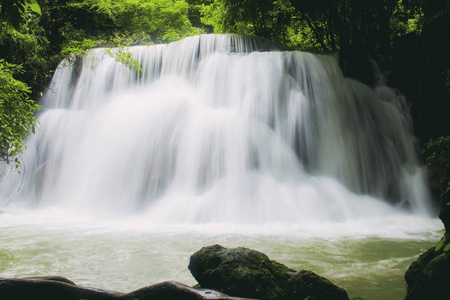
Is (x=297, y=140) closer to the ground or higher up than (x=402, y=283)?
higher up

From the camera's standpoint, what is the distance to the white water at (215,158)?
6371 mm

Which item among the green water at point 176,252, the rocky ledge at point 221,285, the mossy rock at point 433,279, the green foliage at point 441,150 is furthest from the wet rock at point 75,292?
the green foliage at point 441,150

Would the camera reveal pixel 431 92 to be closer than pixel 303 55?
Yes

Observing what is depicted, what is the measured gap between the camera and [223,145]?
9.03 m

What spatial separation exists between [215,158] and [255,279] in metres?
6.42

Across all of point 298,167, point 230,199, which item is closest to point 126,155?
point 230,199

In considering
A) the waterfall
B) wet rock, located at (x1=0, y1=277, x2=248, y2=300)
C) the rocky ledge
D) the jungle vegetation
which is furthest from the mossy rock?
the jungle vegetation

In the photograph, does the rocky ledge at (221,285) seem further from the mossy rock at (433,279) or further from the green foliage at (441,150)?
the green foliage at (441,150)

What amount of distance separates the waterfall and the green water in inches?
55.6

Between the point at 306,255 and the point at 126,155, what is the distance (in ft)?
22.2

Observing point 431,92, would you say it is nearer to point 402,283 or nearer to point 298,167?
point 298,167

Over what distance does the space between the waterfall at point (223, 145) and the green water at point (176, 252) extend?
1.41 meters

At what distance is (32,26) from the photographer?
12992mm

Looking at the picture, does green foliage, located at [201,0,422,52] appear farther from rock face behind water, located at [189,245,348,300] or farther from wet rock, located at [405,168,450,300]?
wet rock, located at [405,168,450,300]
